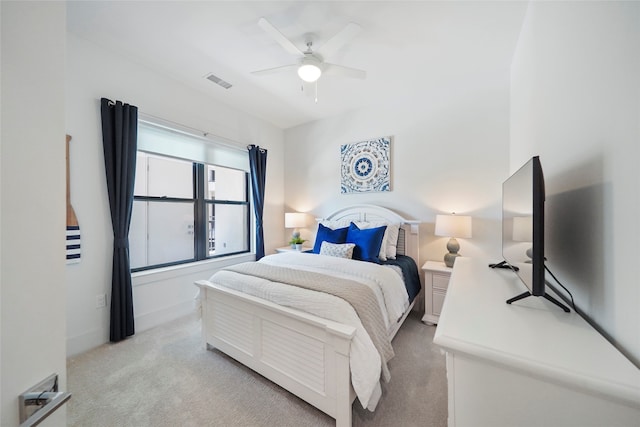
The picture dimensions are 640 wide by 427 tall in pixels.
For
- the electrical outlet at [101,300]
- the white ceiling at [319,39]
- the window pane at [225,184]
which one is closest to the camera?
the white ceiling at [319,39]

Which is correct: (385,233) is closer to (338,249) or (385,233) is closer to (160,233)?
(338,249)

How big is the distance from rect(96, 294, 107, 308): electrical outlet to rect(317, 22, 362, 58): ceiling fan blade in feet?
9.84

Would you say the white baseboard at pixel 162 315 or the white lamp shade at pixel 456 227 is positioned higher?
the white lamp shade at pixel 456 227

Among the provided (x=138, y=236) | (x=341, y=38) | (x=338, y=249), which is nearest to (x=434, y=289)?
(x=338, y=249)

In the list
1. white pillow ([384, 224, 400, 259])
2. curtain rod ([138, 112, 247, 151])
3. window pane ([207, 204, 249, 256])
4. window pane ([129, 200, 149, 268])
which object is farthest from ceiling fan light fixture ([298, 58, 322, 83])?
window pane ([129, 200, 149, 268])

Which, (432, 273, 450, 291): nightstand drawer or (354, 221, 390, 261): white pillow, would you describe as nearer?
(432, 273, 450, 291): nightstand drawer

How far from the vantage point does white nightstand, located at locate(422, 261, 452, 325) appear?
8.12 feet

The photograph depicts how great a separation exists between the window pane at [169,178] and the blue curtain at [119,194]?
0.53 metres

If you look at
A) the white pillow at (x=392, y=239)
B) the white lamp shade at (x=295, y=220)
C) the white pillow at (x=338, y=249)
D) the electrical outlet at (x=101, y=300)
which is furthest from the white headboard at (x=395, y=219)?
the electrical outlet at (x=101, y=300)

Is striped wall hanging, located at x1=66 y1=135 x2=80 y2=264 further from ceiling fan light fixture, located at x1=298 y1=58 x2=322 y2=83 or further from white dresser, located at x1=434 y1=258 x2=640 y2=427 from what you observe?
white dresser, located at x1=434 y1=258 x2=640 y2=427

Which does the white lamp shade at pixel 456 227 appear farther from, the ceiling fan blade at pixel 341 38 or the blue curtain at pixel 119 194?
the blue curtain at pixel 119 194

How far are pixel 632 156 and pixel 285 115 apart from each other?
3.65 meters

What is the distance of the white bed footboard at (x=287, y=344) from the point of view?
1.29 metres

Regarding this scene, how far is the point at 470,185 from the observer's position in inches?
107
